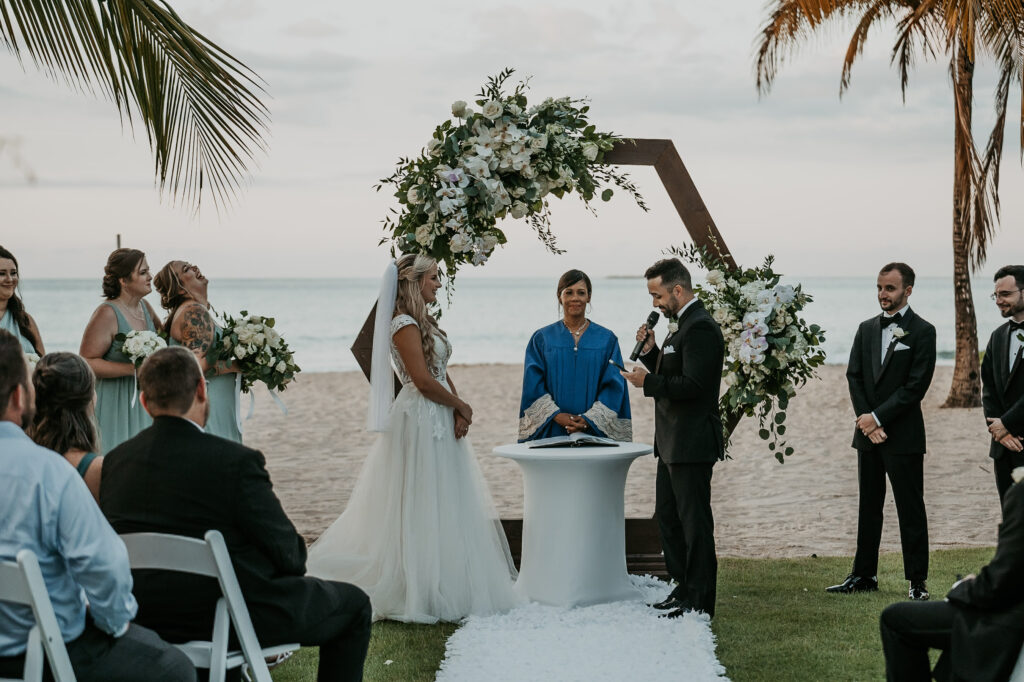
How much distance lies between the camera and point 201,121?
159 inches

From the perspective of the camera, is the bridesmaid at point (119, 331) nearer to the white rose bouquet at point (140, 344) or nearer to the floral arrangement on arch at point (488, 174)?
the white rose bouquet at point (140, 344)

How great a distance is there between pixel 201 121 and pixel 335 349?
1473 inches

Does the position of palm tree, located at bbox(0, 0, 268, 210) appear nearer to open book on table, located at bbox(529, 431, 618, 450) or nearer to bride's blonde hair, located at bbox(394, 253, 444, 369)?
bride's blonde hair, located at bbox(394, 253, 444, 369)

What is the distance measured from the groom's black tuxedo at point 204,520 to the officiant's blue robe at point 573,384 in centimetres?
309

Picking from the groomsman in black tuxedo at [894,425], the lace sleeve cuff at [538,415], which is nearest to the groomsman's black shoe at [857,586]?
the groomsman in black tuxedo at [894,425]

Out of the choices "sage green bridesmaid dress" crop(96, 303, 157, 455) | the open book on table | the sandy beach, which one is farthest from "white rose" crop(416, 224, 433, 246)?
the sandy beach

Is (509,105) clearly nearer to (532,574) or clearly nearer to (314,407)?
(532,574)

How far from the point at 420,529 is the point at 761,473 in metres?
7.09

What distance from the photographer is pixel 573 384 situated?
6473 mm

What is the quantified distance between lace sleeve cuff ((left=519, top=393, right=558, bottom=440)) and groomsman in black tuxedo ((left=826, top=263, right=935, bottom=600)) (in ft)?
5.74

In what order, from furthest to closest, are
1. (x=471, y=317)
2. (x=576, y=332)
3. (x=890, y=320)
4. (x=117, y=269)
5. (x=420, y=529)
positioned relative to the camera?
(x=471, y=317), (x=576, y=332), (x=890, y=320), (x=420, y=529), (x=117, y=269)

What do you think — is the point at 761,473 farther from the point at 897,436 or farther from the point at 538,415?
the point at 538,415

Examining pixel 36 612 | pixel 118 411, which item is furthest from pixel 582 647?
pixel 36 612

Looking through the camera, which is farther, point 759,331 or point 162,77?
point 759,331
